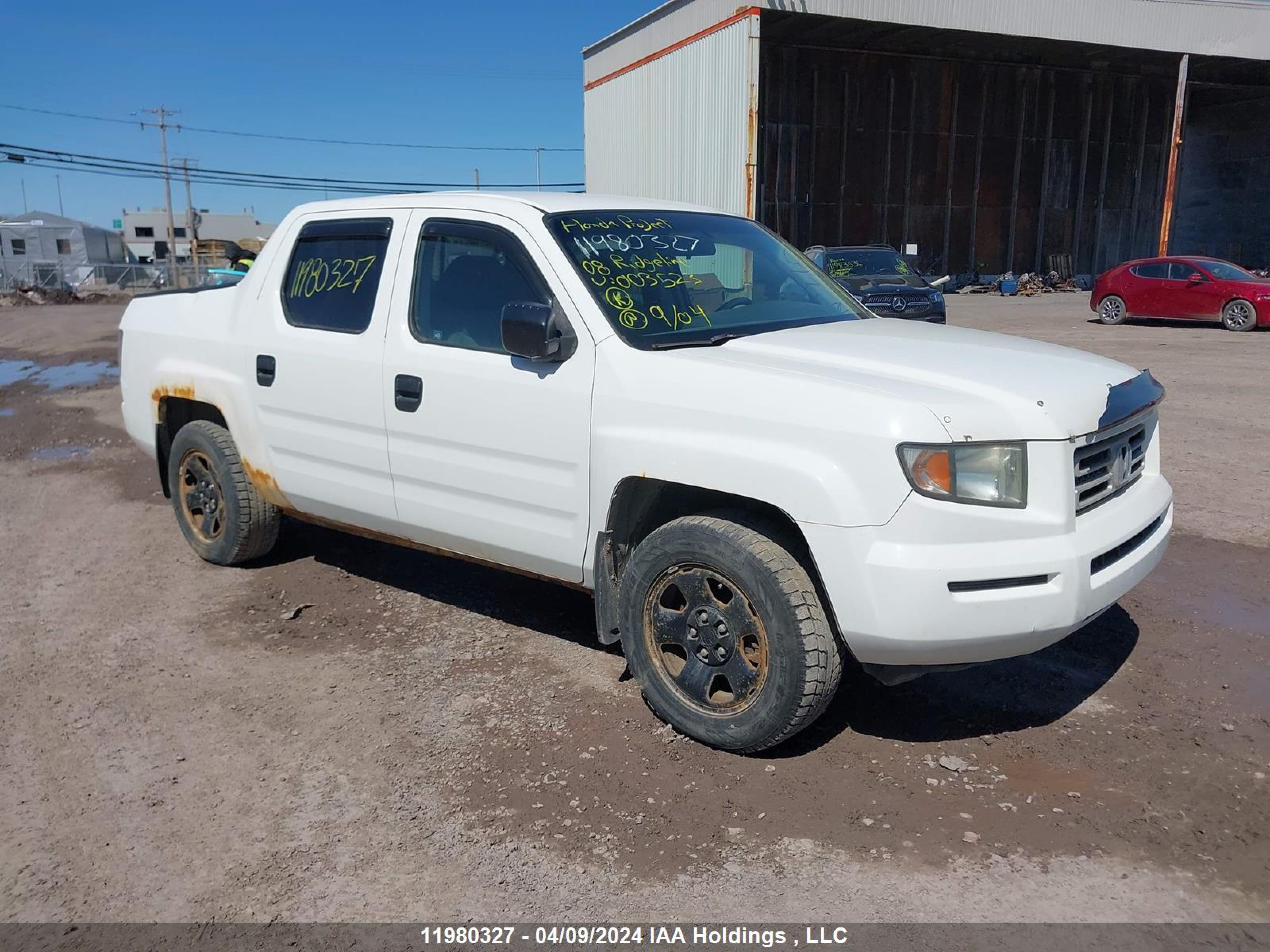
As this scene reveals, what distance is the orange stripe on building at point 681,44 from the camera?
76.5 feet

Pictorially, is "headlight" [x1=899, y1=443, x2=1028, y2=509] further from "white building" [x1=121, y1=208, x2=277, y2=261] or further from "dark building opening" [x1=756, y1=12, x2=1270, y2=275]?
"white building" [x1=121, y1=208, x2=277, y2=261]

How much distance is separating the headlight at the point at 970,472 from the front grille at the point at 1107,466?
0.23 m

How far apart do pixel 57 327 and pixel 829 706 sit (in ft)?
83.2

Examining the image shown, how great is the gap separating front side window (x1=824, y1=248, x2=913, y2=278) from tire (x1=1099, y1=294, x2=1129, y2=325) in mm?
5769

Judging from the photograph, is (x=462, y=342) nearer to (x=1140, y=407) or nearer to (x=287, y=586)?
(x=287, y=586)

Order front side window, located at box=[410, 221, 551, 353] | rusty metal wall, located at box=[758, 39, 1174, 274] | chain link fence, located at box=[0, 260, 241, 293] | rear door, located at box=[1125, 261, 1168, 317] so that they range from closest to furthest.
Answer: front side window, located at box=[410, 221, 551, 353] < rear door, located at box=[1125, 261, 1168, 317] < rusty metal wall, located at box=[758, 39, 1174, 274] < chain link fence, located at box=[0, 260, 241, 293]

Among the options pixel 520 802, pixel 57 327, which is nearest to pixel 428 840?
pixel 520 802

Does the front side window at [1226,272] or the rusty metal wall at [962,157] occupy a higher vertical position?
the rusty metal wall at [962,157]

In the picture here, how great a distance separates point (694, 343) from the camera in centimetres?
380

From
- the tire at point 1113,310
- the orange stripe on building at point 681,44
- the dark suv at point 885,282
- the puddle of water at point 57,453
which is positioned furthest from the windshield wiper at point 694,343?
the orange stripe on building at point 681,44

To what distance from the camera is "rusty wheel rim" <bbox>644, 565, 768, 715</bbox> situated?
347cm

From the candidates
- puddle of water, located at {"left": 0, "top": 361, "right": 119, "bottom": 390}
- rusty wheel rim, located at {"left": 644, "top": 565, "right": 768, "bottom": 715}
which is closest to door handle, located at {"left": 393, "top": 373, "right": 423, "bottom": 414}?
rusty wheel rim, located at {"left": 644, "top": 565, "right": 768, "bottom": 715}

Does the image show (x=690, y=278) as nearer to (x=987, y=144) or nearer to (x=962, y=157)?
(x=962, y=157)

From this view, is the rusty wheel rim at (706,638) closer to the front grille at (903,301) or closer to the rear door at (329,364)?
the rear door at (329,364)
